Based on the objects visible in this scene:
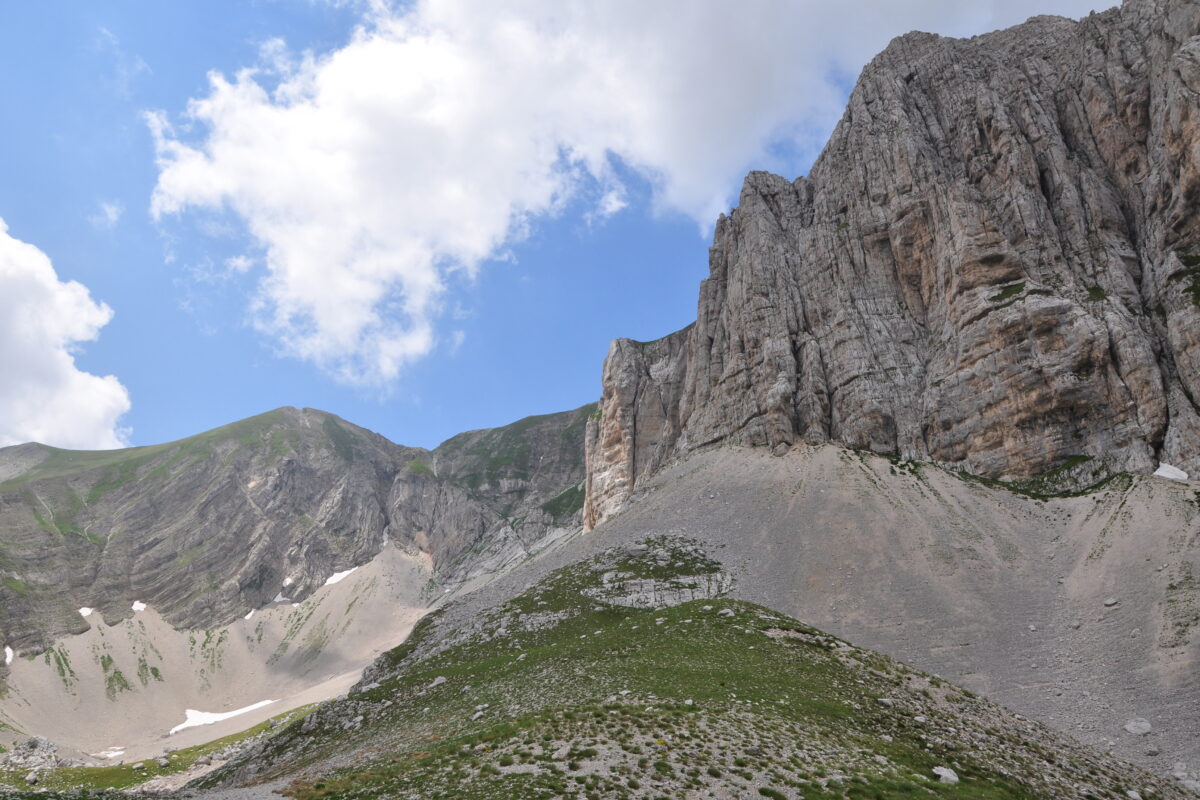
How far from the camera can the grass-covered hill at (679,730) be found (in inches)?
794

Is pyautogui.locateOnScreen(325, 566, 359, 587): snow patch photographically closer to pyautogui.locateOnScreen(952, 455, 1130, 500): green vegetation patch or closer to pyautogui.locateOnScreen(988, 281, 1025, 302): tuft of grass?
pyautogui.locateOnScreen(952, 455, 1130, 500): green vegetation patch

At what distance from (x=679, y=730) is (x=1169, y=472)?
69705mm

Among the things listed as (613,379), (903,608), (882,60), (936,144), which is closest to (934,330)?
(936,144)

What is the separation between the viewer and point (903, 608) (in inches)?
2254

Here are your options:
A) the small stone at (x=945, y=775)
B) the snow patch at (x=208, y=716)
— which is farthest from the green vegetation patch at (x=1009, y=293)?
the snow patch at (x=208, y=716)

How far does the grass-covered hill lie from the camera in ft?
66.1

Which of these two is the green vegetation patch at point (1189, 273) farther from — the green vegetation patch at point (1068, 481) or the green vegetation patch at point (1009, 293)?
the green vegetation patch at point (1068, 481)

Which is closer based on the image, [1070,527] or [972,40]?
[1070,527]

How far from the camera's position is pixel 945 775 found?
2223 cm

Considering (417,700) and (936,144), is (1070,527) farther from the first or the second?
(936,144)

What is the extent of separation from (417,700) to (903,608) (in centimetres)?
4313

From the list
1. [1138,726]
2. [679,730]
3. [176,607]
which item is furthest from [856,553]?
[176,607]

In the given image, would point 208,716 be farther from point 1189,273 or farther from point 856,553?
point 1189,273

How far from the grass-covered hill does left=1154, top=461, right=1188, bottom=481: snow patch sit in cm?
4922
